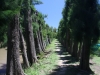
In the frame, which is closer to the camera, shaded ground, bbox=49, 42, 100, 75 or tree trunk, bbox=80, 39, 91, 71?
shaded ground, bbox=49, 42, 100, 75

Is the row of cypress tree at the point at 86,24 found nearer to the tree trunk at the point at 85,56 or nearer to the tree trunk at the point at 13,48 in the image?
the tree trunk at the point at 85,56

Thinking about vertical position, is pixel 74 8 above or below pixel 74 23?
above

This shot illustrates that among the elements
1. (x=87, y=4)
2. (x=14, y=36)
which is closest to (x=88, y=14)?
(x=87, y=4)

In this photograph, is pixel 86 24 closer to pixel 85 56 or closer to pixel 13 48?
pixel 85 56

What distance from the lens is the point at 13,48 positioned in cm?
1089

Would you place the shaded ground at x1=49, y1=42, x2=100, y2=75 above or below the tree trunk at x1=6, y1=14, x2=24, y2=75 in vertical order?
below

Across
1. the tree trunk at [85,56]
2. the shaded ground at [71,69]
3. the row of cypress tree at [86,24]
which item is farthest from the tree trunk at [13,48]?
the tree trunk at [85,56]

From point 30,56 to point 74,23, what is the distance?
5719 mm

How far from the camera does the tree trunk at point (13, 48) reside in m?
10.7

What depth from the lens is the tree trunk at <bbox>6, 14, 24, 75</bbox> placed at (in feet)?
35.2

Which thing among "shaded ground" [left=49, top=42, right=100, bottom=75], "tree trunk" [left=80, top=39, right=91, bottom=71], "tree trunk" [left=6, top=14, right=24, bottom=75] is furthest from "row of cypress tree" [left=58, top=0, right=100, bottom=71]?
"tree trunk" [left=6, top=14, right=24, bottom=75]

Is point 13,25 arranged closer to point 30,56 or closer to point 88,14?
point 88,14

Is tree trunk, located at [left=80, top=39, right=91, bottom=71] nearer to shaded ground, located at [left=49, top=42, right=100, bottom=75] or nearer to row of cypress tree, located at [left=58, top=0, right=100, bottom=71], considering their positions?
row of cypress tree, located at [left=58, top=0, right=100, bottom=71]

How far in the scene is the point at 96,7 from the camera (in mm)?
17453
